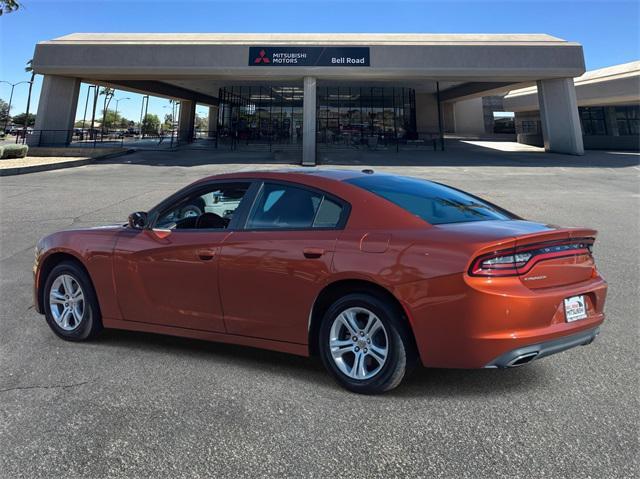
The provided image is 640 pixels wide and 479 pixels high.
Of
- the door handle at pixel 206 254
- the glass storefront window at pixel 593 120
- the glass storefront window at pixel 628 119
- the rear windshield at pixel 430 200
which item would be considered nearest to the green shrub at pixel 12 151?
the door handle at pixel 206 254

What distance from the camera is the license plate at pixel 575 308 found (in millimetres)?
2996

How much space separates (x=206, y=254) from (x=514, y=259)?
2.18 meters

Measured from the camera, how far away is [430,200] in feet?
11.8

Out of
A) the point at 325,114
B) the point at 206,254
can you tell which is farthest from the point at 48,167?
the point at 325,114

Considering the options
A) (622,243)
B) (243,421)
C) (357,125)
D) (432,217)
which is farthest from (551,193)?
(357,125)

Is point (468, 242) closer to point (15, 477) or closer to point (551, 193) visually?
point (15, 477)

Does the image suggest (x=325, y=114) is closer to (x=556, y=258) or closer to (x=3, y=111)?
(x=556, y=258)

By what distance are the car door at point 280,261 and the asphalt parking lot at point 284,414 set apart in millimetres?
429

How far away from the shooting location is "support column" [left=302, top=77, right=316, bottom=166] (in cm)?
2703

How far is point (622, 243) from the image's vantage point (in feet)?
26.4

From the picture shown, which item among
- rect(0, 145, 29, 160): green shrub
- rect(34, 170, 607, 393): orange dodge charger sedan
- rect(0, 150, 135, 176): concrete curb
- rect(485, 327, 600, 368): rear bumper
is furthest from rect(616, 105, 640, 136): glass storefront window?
rect(485, 327, 600, 368): rear bumper

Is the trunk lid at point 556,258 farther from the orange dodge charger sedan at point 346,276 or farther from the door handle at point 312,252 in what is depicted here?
the door handle at point 312,252

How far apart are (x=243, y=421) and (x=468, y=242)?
68.9 inches

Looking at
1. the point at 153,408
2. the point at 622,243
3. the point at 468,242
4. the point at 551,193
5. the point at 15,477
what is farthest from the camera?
the point at 551,193
